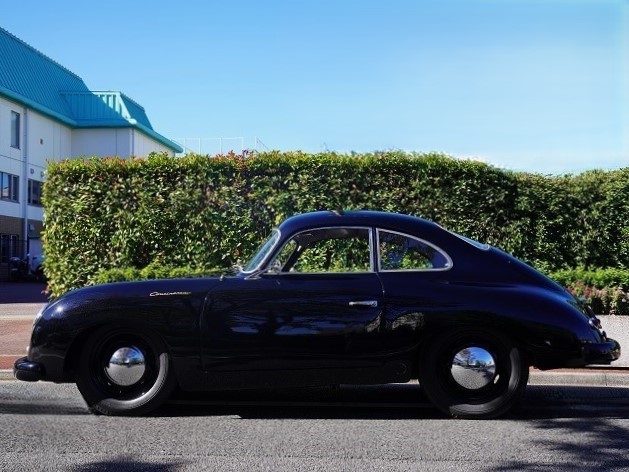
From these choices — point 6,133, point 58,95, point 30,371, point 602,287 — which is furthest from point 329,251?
point 58,95

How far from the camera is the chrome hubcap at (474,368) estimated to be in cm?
547

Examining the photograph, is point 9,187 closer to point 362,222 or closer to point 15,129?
point 15,129

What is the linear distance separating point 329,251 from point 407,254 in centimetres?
65

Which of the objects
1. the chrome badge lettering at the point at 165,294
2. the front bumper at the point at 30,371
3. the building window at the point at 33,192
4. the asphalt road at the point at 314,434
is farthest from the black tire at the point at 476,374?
→ the building window at the point at 33,192

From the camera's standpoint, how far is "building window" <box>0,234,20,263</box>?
108 ft

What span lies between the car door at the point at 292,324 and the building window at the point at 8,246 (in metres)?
30.2

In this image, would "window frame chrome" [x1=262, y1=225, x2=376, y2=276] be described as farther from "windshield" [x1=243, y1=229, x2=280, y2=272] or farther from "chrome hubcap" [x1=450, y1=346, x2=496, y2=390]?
"chrome hubcap" [x1=450, y1=346, x2=496, y2=390]

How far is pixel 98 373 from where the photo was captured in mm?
5590

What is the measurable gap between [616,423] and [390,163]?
7205 mm

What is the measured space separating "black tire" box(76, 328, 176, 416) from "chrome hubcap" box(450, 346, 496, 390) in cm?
215

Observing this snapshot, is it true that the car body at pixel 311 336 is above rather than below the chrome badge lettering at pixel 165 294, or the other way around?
below

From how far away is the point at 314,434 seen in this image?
511 cm

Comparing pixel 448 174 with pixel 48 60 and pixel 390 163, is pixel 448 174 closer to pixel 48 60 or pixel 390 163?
pixel 390 163

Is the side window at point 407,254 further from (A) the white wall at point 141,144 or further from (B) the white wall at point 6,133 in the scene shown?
(A) the white wall at point 141,144
